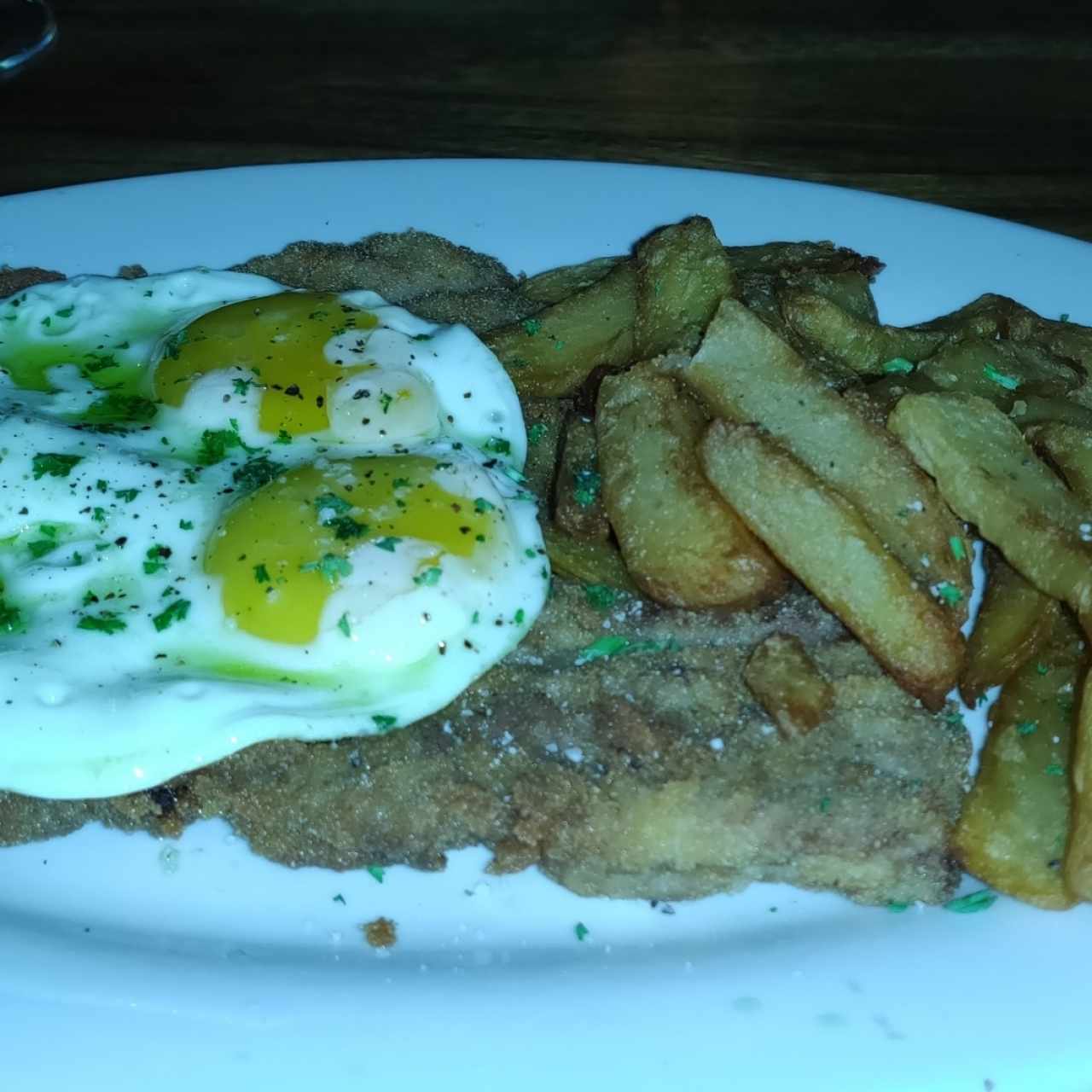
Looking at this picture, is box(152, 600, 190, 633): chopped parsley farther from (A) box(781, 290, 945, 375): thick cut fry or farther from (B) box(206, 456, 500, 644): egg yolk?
(A) box(781, 290, 945, 375): thick cut fry

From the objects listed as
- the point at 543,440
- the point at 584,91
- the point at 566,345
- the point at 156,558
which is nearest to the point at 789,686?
the point at 543,440

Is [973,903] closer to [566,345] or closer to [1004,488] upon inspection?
[1004,488]

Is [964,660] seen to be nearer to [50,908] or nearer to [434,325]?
[434,325]

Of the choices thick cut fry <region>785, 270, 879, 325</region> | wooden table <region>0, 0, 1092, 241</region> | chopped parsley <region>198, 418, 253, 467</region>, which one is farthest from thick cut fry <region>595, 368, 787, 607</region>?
wooden table <region>0, 0, 1092, 241</region>

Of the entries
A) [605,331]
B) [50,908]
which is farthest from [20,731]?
[605,331]

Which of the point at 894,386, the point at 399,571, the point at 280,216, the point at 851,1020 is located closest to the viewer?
the point at 851,1020

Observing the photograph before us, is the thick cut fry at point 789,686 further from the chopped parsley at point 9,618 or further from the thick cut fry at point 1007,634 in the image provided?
the chopped parsley at point 9,618

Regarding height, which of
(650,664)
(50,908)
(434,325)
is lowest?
(50,908)
